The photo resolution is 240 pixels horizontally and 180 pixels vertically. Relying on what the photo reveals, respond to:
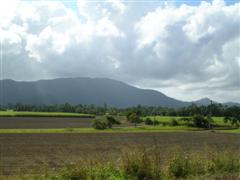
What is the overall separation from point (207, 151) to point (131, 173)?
2862 mm

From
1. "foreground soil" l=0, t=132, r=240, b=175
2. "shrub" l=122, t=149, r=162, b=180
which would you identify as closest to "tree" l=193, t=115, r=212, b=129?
"foreground soil" l=0, t=132, r=240, b=175

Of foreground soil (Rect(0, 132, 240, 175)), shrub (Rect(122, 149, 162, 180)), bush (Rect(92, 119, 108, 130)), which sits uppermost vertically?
shrub (Rect(122, 149, 162, 180))

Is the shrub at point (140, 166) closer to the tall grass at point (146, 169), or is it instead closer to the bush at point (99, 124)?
the tall grass at point (146, 169)

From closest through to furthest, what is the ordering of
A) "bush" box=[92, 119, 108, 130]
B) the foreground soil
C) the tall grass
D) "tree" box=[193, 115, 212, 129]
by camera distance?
the tall grass, the foreground soil, "bush" box=[92, 119, 108, 130], "tree" box=[193, 115, 212, 129]

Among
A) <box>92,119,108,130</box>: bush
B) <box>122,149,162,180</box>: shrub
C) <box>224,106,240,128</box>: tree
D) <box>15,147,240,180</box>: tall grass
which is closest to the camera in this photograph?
<box>15,147,240,180</box>: tall grass

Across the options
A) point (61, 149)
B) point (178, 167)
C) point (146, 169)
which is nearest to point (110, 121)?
point (61, 149)

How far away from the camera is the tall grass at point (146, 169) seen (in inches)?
388

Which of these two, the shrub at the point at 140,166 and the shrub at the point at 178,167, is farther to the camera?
the shrub at the point at 178,167

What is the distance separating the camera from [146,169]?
10.3 meters

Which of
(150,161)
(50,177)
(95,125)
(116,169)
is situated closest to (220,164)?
(150,161)

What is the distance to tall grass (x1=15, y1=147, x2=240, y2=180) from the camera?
9.86 m

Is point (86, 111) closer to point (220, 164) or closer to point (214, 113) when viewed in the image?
point (214, 113)

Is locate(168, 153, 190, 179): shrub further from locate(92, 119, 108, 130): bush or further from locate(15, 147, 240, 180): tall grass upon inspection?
locate(92, 119, 108, 130): bush

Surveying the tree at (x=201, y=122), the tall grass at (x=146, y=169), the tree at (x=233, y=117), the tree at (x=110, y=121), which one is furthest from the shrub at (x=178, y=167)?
the tree at (x=233, y=117)
